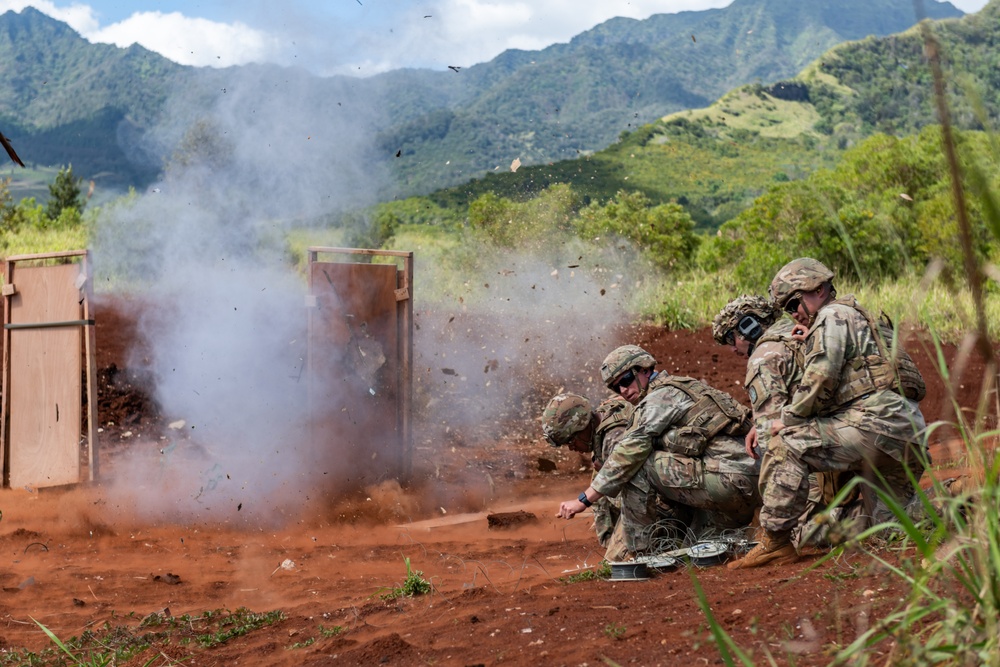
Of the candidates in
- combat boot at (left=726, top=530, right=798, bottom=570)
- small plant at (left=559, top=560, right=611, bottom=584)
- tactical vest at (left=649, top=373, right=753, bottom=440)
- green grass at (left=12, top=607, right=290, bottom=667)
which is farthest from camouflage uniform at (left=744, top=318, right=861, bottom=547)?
green grass at (left=12, top=607, right=290, bottom=667)

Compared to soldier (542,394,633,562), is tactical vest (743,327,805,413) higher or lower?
higher

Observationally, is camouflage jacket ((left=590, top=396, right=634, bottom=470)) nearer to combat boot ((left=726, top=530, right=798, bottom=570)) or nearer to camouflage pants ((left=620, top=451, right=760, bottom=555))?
camouflage pants ((left=620, top=451, right=760, bottom=555))

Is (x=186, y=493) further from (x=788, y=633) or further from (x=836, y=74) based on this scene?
(x=836, y=74)

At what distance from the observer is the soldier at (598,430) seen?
20.8ft

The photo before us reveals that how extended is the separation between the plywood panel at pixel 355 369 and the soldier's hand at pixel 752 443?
3633 mm

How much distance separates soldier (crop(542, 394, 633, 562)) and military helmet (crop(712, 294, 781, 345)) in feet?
2.53

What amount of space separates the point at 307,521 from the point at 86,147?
104m

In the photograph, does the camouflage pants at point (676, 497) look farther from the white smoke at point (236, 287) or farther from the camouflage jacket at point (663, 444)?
the white smoke at point (236, 287)

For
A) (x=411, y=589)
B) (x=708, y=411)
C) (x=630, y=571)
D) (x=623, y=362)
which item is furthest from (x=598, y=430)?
(x=411, y=589)

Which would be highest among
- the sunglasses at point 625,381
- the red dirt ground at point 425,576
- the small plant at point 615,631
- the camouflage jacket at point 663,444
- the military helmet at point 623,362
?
the military helmet at point 623,362

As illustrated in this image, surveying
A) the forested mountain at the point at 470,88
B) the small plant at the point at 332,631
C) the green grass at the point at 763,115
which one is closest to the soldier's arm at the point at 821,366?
the small plant at the point at 332,631

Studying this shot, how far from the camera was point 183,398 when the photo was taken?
10.6 m

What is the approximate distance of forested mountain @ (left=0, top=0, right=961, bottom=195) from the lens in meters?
21.3

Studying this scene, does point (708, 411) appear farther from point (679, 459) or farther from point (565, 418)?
point (565, 418)
